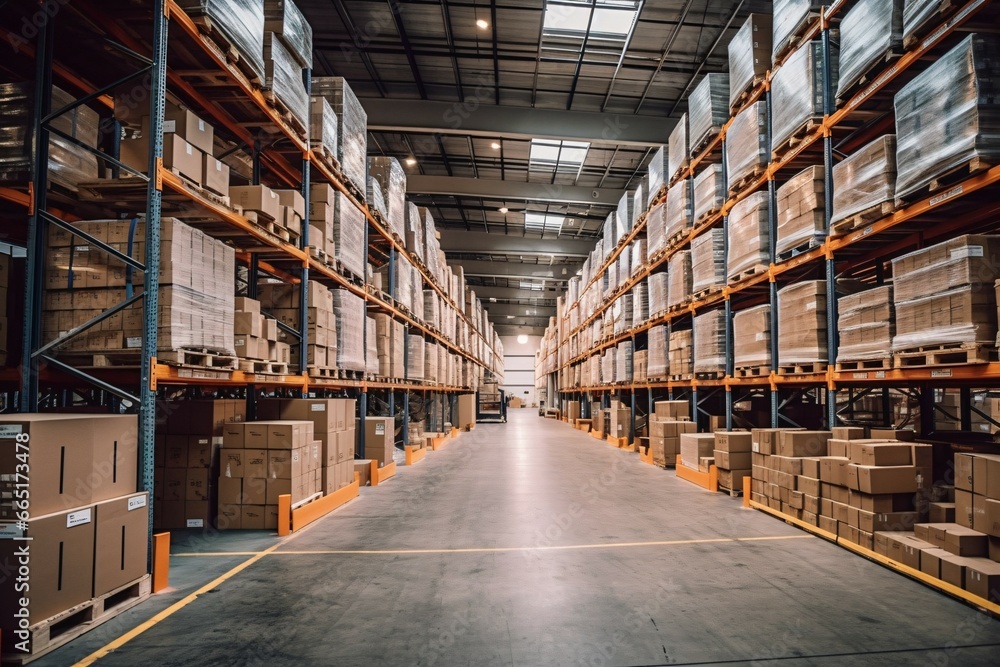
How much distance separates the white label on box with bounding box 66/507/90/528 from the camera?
307cm

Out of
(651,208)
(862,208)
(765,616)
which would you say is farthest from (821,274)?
(765,616)

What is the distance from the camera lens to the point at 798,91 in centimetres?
639

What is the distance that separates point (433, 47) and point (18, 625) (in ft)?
36.6

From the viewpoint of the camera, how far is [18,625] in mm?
2781

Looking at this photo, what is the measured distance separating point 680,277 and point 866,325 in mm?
4588

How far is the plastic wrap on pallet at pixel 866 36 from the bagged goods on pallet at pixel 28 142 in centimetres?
624

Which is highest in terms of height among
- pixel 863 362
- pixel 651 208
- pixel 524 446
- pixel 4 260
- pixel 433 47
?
pixel 433 47

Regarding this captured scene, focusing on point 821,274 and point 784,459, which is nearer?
point 784,459

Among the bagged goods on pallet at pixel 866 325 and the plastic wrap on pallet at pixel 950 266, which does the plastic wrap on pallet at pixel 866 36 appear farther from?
the bagged goods on pallet at pixel 866 325

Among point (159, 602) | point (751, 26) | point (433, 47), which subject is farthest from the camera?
point (433, 47)

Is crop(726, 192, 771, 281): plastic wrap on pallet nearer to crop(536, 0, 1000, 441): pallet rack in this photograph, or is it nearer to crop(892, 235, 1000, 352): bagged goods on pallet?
crop(536, 0, 1000, 441): pallet rack

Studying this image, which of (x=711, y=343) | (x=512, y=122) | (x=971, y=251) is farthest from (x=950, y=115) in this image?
(x=512, y=122)

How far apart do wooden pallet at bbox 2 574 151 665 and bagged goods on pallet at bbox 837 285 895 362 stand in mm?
5987

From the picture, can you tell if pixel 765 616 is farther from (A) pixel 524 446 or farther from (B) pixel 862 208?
(A) pixel 524 446
